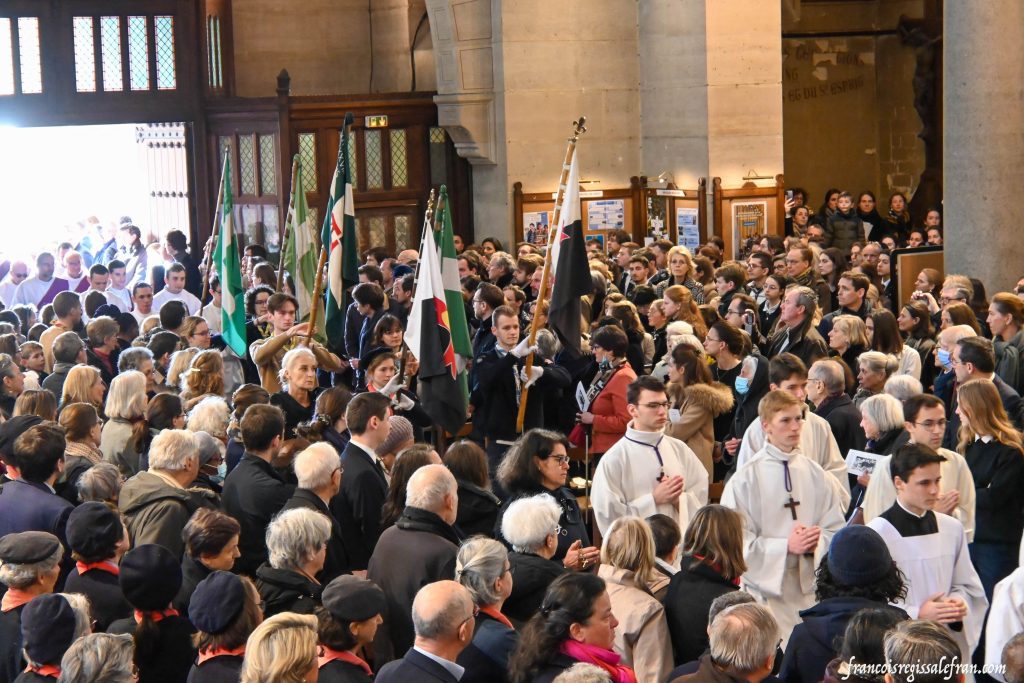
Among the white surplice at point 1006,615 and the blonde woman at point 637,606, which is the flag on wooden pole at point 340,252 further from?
the white surplice at point 1006,615

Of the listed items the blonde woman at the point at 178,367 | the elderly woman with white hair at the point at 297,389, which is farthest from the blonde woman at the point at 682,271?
the blonde woman at the point at 178,367

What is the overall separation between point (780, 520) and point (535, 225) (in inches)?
458

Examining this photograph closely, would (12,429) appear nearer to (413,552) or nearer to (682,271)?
(413,552)

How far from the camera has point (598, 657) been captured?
15.5ft

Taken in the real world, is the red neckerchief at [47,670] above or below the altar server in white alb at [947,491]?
below

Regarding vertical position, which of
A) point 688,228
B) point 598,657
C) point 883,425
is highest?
point 688,228

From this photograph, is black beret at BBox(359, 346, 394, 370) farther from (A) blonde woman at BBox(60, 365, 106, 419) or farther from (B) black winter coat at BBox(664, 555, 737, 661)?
(B) black winter coat at BBox(664, 555, 737, 661)

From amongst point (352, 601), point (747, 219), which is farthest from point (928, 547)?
point (747, 219)

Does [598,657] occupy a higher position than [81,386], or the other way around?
[81,386]

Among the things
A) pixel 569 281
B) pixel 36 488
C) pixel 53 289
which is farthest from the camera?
pixel 53 289

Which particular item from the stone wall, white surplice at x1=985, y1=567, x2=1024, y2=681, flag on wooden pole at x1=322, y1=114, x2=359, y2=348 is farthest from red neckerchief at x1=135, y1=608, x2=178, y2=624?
the stone wall

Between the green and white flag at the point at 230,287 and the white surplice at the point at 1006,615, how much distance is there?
6.53 m

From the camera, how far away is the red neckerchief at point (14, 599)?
5379mm

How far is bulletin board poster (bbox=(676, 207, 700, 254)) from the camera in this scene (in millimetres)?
17078
